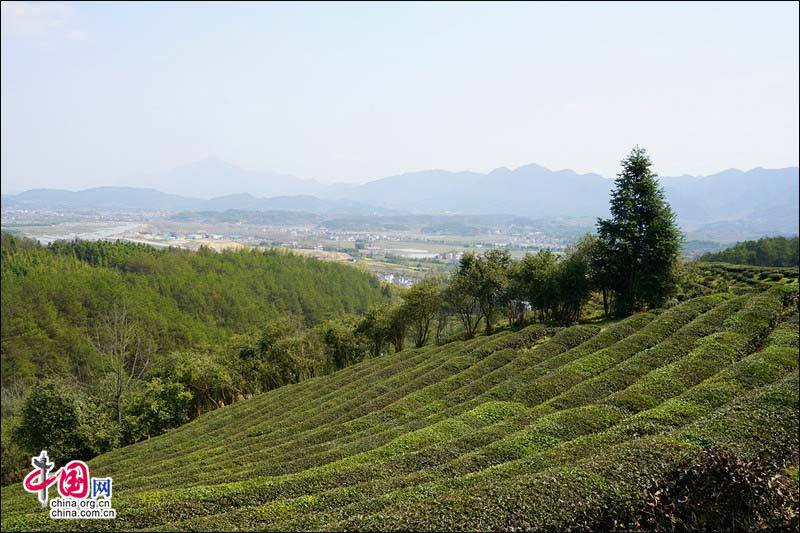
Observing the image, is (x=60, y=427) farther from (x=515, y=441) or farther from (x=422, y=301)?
(x=422, y=301)

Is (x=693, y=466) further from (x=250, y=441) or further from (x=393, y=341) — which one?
(x=393, y=341)

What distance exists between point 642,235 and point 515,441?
19.5 m

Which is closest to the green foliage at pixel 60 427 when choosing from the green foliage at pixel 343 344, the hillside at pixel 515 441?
the hillside at pixel 515 441

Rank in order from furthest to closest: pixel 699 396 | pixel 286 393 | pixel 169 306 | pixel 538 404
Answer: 1. pixel 169 306
2. pixel 286 393
3. pixel 538 404
4. pixel 699 396

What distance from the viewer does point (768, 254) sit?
214 ft

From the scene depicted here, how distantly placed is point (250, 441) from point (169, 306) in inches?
1967

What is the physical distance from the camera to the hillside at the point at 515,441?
7418mm

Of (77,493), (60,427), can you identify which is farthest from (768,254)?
(60,427)

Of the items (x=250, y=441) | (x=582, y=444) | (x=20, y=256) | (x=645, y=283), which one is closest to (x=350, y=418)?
(x=250, y=441)

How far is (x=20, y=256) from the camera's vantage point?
63969 millimetres

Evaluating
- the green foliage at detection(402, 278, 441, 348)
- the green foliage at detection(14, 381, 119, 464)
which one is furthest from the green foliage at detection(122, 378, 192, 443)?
the green foliage at detection(402, 278, 441, 348)

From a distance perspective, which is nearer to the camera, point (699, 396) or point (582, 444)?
point (582, 444)

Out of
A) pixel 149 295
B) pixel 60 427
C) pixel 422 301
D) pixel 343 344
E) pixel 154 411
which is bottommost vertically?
pixel 154 411

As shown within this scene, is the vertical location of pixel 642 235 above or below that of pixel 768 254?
above
